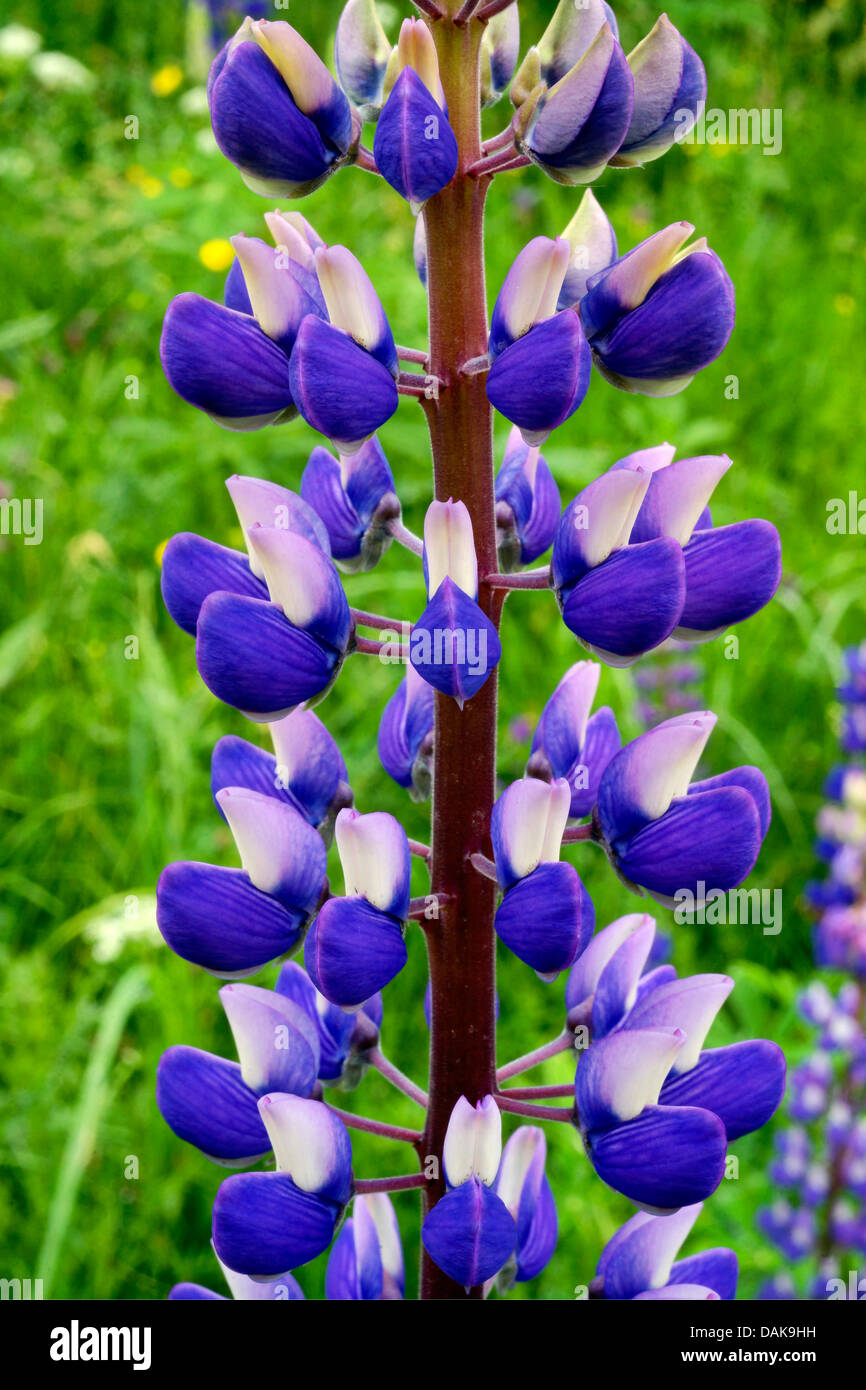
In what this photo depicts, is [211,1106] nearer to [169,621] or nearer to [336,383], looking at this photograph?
[336,383]

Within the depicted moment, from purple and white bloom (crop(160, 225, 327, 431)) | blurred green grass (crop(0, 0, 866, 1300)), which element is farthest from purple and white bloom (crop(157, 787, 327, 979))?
blurred green grass (crop(0, 0, 866, 1300))

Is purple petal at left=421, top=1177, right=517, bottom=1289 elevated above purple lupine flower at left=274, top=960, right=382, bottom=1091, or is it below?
below

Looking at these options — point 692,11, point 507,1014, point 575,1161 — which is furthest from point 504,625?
point 692,11

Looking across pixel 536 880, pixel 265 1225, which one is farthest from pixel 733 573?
pixel 265 1225

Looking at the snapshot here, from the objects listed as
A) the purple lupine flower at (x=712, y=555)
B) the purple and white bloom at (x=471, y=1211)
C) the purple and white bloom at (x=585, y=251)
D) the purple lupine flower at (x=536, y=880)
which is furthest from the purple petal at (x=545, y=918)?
the purple and white bloom at (x=585, y=251)

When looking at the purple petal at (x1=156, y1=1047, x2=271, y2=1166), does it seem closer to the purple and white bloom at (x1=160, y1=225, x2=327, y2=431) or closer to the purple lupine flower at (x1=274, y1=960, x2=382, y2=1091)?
the purple lupine flower at (x1=274, y1=960, x2=382, y2=1091)

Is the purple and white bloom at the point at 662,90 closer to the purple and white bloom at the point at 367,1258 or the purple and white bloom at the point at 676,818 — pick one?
the purple and white bloom at the point at 676,818
